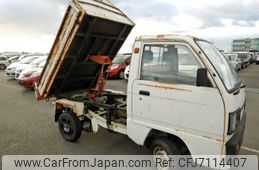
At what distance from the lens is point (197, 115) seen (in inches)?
126

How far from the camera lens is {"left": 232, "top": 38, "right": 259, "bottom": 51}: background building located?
58.4m

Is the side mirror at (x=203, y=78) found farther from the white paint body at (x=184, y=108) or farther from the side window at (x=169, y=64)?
the side window at (x=169, y=64)

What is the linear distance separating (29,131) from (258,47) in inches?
2459

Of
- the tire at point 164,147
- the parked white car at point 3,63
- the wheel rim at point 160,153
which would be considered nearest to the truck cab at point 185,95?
the tire at point 164,147

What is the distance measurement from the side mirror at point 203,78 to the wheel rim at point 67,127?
117 inches

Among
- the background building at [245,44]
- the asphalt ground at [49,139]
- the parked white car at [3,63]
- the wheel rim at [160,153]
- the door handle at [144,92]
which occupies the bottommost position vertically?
the asphalt ground at [49,139]

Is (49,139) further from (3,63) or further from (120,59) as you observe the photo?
(3,63)

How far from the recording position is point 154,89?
11.6 feet

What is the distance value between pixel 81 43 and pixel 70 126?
171 cm

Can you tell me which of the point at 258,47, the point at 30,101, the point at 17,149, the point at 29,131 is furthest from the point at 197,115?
the point at 258,47

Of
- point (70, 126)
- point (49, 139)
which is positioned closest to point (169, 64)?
point (70, 126)

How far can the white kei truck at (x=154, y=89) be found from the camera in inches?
122

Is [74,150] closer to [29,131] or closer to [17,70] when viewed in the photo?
[29,131]

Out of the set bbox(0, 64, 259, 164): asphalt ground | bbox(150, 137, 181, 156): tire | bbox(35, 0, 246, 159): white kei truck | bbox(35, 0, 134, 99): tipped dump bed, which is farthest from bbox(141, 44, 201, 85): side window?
bbox(0, 64, 259, 164): asphalt ground
